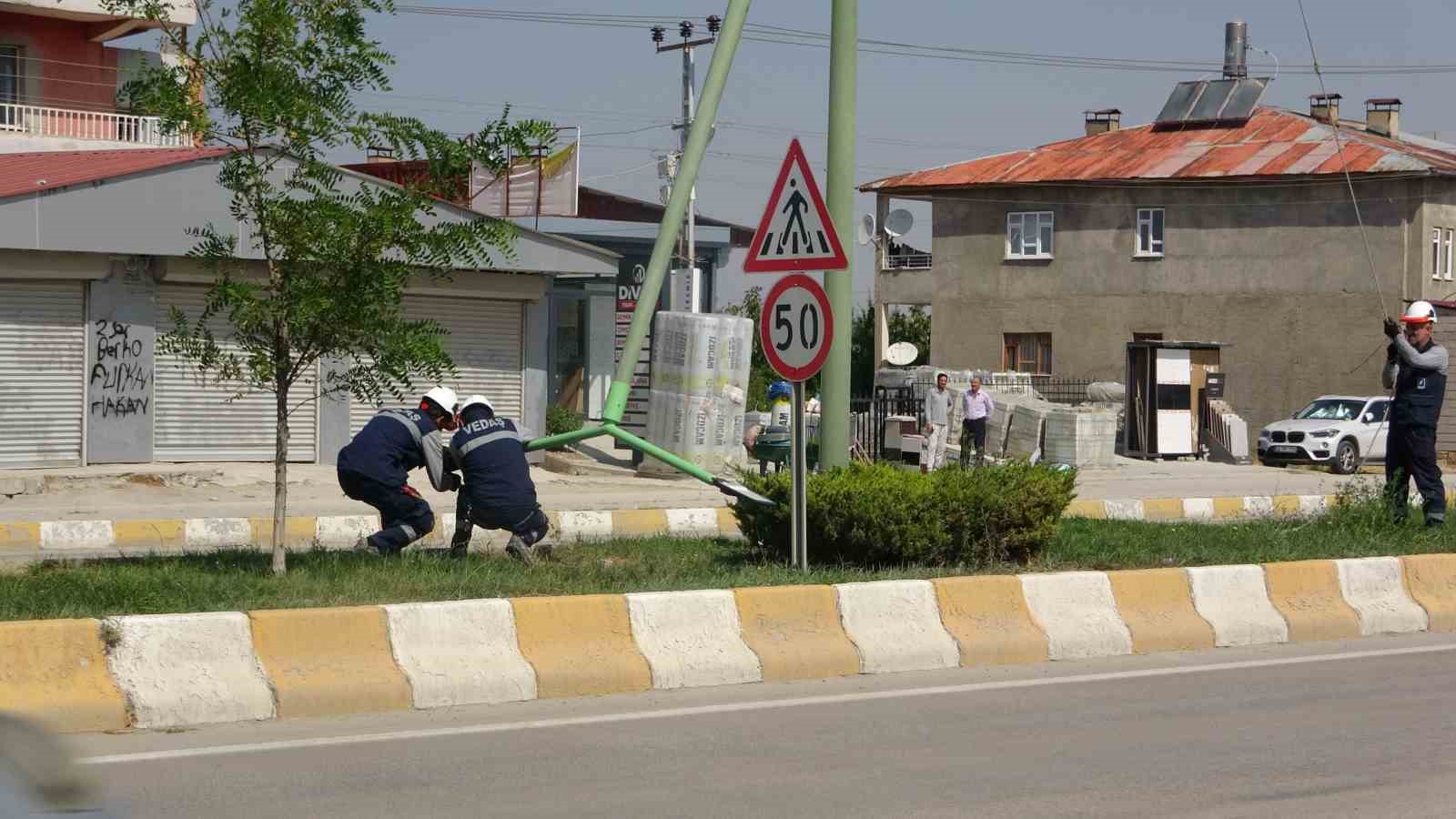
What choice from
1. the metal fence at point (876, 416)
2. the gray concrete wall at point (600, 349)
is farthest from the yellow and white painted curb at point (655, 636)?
the gray concrete wall at point (600, 349)

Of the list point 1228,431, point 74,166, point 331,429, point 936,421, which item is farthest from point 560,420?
point 1228,431

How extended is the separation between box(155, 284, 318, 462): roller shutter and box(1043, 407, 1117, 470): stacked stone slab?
13165 mm

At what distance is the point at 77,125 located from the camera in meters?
38.3

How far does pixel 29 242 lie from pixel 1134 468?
1947 centimetres

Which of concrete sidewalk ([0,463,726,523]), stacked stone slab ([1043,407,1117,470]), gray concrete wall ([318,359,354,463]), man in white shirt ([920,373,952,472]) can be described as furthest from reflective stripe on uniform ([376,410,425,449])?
stacked stone slab ([1043,407,1117,470])

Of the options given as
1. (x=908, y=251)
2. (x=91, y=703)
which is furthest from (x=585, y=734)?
(x=908, y=251)

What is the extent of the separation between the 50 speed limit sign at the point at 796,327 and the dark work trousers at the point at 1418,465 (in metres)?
5.66

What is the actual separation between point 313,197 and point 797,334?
290cm

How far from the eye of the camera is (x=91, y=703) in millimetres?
7738

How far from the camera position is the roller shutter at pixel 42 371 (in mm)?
22891

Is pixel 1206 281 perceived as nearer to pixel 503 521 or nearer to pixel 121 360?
pixel 121 360

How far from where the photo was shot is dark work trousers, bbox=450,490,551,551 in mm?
12133

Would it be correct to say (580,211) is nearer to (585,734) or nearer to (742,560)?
(742,560)

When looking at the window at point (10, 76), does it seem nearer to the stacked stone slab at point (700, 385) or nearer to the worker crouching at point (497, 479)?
the stacked stone slab at point (700, 385)
